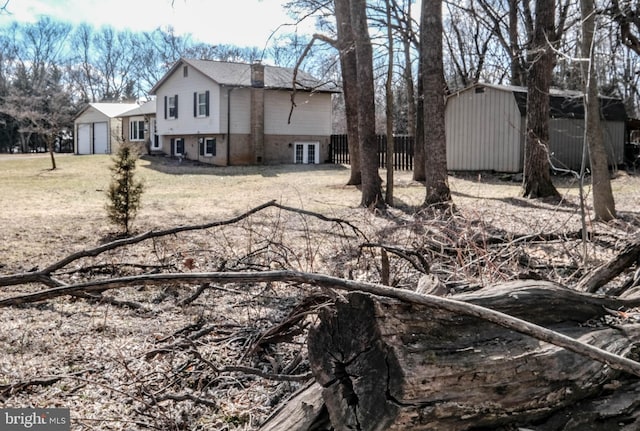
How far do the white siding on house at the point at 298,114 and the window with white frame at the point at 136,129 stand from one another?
39.3 feet

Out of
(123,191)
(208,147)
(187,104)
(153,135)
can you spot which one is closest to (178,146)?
(187,104)

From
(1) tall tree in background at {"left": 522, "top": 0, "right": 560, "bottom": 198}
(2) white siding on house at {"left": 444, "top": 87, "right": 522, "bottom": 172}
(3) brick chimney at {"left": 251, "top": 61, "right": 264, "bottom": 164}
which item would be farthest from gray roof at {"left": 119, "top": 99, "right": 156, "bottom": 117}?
(1) tall tree in background at {"left": 522, "top": 0, "right": 560, "bottom": 198}

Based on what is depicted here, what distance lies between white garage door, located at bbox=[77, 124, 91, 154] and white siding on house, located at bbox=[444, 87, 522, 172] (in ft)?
104

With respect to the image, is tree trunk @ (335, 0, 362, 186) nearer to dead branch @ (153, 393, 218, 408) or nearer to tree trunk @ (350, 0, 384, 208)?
tree trunk @ (350, 0, 384, 208)

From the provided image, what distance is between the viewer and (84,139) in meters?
47.0

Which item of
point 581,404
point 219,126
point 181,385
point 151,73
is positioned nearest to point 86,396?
point 181,385

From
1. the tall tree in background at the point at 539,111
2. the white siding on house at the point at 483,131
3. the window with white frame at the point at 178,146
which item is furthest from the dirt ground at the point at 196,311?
the window with white frame at the point at 178,146

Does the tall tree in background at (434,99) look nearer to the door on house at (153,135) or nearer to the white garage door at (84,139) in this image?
the door on house at (153,135)

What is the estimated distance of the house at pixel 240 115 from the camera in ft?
104

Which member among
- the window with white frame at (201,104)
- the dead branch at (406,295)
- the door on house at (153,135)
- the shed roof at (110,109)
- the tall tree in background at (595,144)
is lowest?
the dead branch at (406,295)

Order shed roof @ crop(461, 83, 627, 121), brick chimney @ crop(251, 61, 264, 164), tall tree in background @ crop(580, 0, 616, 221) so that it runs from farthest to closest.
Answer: brick chimney @ crop(251, 61, 264, 164) → shed roof @ crop(461, 83, 627, 121) → tall tree in background @ crop(580, 0, 616, 221)

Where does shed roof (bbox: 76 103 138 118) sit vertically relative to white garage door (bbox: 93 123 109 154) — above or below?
above

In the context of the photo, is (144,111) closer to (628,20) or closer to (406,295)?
(628,20)

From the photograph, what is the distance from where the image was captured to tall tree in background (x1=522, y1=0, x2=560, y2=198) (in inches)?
573
